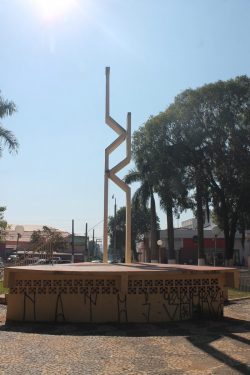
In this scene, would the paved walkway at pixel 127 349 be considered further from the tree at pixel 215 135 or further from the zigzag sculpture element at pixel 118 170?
the tree at pixel 215 135

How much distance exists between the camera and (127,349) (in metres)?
7.61

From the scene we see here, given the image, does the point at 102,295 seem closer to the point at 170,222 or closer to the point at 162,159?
the point at 162,159

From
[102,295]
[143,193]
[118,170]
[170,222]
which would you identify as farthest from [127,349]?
[143,193]

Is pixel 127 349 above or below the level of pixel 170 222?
below

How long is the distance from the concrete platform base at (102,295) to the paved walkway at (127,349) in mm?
488

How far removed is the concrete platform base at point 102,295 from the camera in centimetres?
1052

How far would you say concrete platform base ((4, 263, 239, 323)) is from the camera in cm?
1052

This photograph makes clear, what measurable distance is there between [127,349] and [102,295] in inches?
120

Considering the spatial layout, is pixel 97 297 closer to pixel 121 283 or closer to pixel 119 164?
pixel 121 283

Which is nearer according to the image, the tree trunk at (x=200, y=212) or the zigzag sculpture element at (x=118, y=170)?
the zigzag sculpture element at (x=118, y=170)

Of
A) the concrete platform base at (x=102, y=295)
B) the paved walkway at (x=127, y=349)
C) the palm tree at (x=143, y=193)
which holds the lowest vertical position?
the paved walkway at (x=127, y=349)

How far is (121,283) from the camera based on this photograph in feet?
33.9

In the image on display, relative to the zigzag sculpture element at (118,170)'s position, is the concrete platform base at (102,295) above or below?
below

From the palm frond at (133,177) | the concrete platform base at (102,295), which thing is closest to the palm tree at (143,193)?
the palm frond at (133,177)
